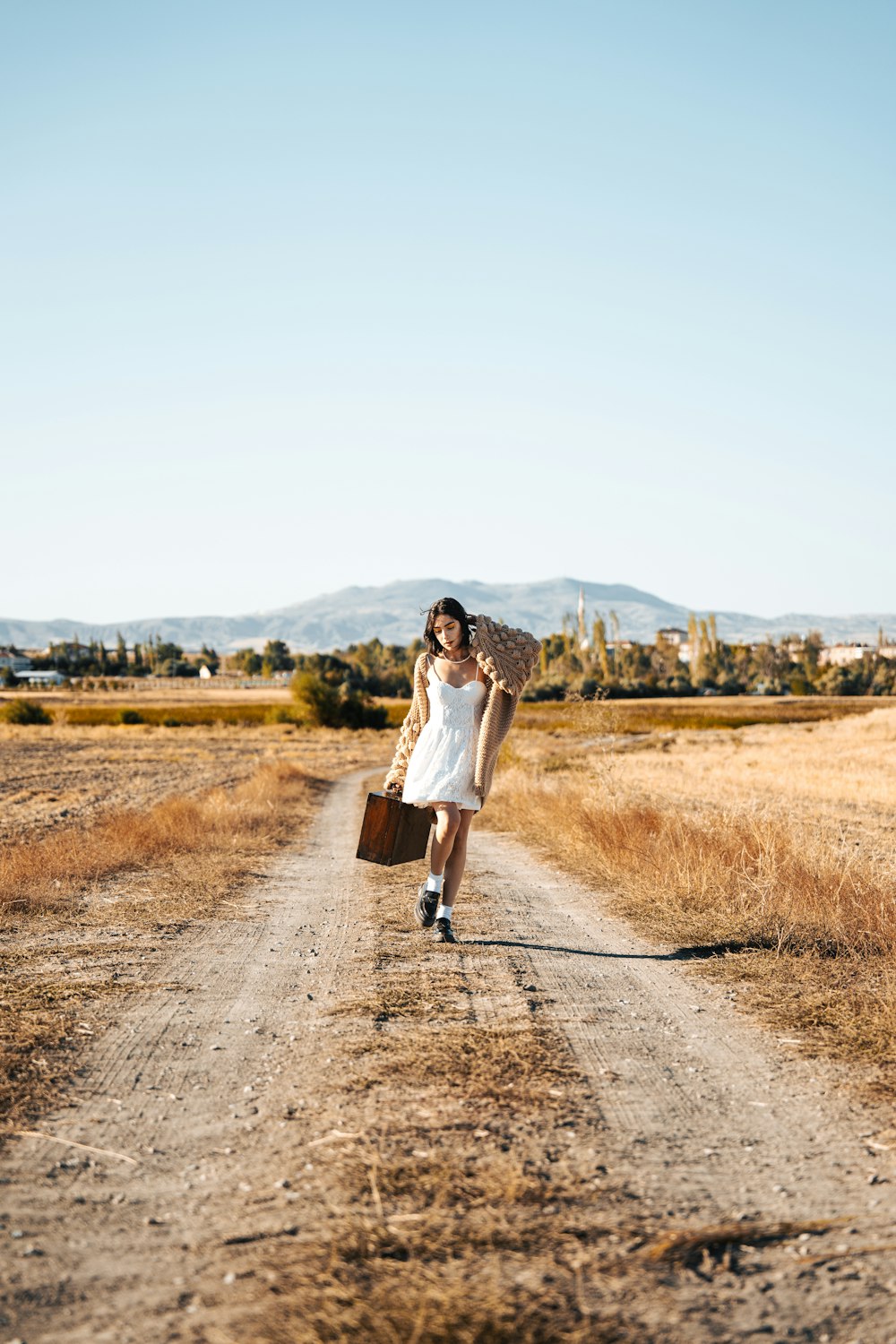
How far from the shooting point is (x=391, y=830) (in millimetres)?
9062

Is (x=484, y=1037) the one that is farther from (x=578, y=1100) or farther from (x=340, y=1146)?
(x=340, y=1146)

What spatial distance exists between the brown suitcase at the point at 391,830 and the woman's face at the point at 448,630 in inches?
54.0

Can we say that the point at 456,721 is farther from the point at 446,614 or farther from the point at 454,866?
the point at 454,866

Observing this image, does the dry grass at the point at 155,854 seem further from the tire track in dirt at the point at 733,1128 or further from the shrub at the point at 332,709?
the shrub at the point at 332,709

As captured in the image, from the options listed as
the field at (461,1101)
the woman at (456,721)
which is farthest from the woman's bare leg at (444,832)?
the field at (461,1101)

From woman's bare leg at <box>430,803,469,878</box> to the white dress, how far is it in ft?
0.26

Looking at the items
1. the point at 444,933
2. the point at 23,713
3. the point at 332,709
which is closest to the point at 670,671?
the point at 332,709

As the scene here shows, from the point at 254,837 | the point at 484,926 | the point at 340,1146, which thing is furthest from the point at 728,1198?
Answer: the point at 254,837

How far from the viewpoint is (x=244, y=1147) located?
4289mm

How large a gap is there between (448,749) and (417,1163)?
4527mm

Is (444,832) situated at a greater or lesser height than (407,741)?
lesser

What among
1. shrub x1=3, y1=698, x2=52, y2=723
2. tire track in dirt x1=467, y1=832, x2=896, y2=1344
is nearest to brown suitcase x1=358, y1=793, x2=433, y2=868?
tire track in dirt x1=467, y1=832, x2=896, y2=1344

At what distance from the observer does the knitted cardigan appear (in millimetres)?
8328

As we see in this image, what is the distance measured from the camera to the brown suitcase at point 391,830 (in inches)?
355
